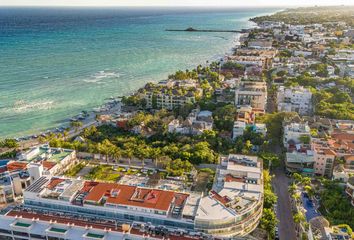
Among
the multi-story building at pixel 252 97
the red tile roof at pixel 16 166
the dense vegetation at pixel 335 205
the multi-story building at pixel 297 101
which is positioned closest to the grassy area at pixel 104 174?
the red tile roof at pixel 16 166

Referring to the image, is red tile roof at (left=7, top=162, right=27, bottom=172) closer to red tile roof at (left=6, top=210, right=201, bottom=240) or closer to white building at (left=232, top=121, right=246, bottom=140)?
red tile roof at (left=6, top=210, right=201, bottom=240)

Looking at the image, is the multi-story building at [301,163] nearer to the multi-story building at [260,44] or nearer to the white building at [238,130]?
the white building at [238,130]

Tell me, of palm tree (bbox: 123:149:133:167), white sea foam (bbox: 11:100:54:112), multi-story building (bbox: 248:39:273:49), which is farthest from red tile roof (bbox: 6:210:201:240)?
multi-story building (bbox: 248:39:273:49)

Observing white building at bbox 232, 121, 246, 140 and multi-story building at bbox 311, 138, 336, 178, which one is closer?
multi-story building at bbox 311, 138, 336, 178

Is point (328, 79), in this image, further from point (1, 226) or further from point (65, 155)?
point (1, 226)

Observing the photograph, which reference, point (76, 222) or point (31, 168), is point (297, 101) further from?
point (76, 222)

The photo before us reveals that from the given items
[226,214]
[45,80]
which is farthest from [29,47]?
[226,214]
